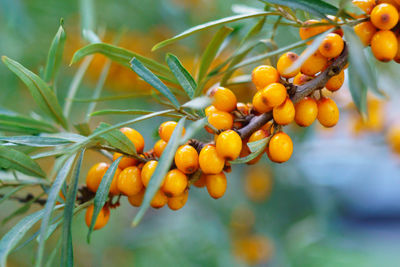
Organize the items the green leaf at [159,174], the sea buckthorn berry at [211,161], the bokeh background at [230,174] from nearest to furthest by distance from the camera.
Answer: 1. the green leaf at [159,174]
2. the sea buckthorn berry at [211,161]
3. the bokeh background at [230,174]

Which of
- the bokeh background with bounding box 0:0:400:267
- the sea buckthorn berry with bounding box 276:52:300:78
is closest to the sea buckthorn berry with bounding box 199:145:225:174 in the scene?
the sea buckthorn berry with bounding box 276:52:300:78

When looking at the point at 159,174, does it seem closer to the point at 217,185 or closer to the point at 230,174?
the point at 217,185

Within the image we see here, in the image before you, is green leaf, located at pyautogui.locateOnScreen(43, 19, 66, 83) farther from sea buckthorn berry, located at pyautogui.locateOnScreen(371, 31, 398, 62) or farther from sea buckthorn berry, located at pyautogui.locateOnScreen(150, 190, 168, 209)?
sea buckthorn berry, located at pyautogui.locateOnScreen(371, 31, 398, 62)

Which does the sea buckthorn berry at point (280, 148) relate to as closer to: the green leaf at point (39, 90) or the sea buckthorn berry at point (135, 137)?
the sea buckthorn berry at point (135, 137)

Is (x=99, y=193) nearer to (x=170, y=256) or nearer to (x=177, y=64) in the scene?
(x=177, y=64)

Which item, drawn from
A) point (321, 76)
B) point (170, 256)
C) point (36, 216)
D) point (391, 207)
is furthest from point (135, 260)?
point (391, 207)

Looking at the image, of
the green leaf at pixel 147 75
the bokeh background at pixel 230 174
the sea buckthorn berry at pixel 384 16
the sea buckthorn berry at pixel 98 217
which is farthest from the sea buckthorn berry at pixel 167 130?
the bokeh background at pixel 230 174
